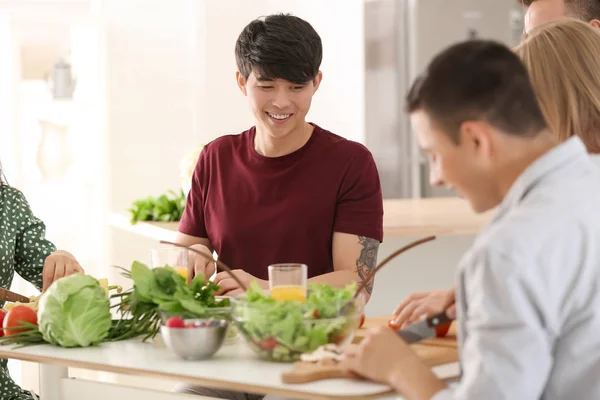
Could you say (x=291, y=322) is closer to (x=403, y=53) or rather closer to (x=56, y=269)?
(x=56, y=269)

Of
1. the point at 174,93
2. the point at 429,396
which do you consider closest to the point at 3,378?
the point at 429,396

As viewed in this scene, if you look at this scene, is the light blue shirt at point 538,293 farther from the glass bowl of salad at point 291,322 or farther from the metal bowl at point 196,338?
the metal bowl at point 196,338

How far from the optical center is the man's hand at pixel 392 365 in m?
1.68

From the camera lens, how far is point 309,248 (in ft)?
9.15

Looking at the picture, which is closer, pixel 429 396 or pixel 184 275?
pixel 429 396

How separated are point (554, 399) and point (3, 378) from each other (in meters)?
1.61

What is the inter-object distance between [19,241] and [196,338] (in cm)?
108

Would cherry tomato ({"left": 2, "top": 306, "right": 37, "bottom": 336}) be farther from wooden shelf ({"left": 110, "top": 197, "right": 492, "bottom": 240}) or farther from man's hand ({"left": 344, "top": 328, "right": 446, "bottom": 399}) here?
wooden shelf ({"left": 110, "top": 197, "right": 492, "bottom": 240})

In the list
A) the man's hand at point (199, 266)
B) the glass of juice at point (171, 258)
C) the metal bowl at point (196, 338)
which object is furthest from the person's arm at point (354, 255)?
the metal bowl at point (196, 338)

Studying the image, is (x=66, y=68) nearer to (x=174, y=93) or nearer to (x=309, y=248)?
(x=174, y=93)

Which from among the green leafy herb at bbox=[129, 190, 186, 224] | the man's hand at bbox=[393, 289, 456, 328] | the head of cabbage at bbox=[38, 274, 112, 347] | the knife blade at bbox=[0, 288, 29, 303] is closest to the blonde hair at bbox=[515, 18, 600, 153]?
the man's hand at bbox=[393, 289, 456, 328]

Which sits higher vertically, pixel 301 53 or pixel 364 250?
pixel 301 53

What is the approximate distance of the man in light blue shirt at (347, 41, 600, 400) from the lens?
4.95ft

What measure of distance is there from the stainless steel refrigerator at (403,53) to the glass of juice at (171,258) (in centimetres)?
412
